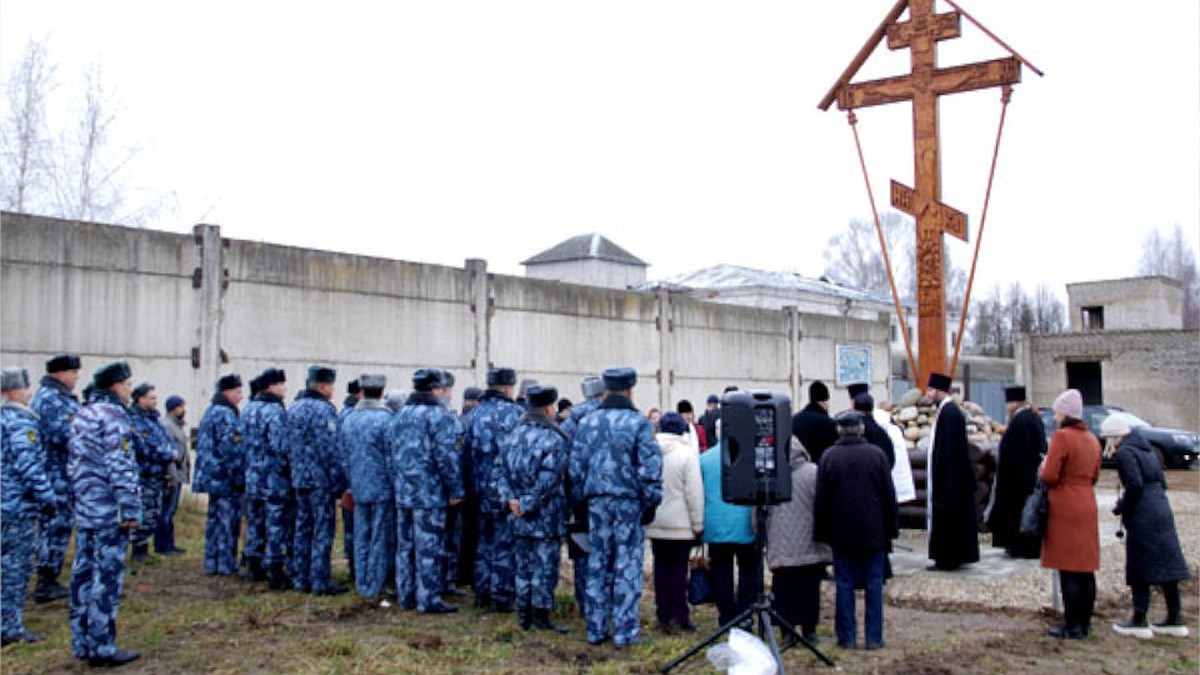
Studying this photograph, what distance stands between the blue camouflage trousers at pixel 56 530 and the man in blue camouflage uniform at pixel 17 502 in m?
1.35

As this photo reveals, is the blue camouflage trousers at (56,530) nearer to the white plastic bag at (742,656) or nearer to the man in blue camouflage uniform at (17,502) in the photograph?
the man in blue camouflage uniform at (17,502)

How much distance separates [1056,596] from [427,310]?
903cm

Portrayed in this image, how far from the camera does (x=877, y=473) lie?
712cm

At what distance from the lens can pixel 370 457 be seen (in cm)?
880

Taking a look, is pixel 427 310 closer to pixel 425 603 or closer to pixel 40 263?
pixel 40 263

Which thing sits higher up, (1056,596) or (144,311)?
(144,311)

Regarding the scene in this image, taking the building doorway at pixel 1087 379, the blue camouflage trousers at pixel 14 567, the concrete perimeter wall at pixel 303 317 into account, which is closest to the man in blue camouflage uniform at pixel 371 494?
the blue camouflage trousers at pixel 14 567

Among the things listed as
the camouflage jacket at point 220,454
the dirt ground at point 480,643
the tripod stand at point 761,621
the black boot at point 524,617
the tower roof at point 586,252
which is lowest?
the dirt ground at point 480,643

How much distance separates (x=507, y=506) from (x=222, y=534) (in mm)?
3659

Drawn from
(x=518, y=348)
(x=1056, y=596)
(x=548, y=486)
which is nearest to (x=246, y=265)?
(x=518, y=348)

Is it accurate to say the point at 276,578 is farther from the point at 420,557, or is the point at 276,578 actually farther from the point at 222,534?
the point at 420,557

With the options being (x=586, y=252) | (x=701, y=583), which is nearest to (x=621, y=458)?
(x=701, y=583)

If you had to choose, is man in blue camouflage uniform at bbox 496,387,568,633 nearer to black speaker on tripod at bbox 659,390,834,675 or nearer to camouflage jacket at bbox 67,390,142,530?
black speaker on tripod at bbox 659,390,834,675

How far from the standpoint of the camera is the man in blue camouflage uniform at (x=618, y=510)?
23.3 ft
